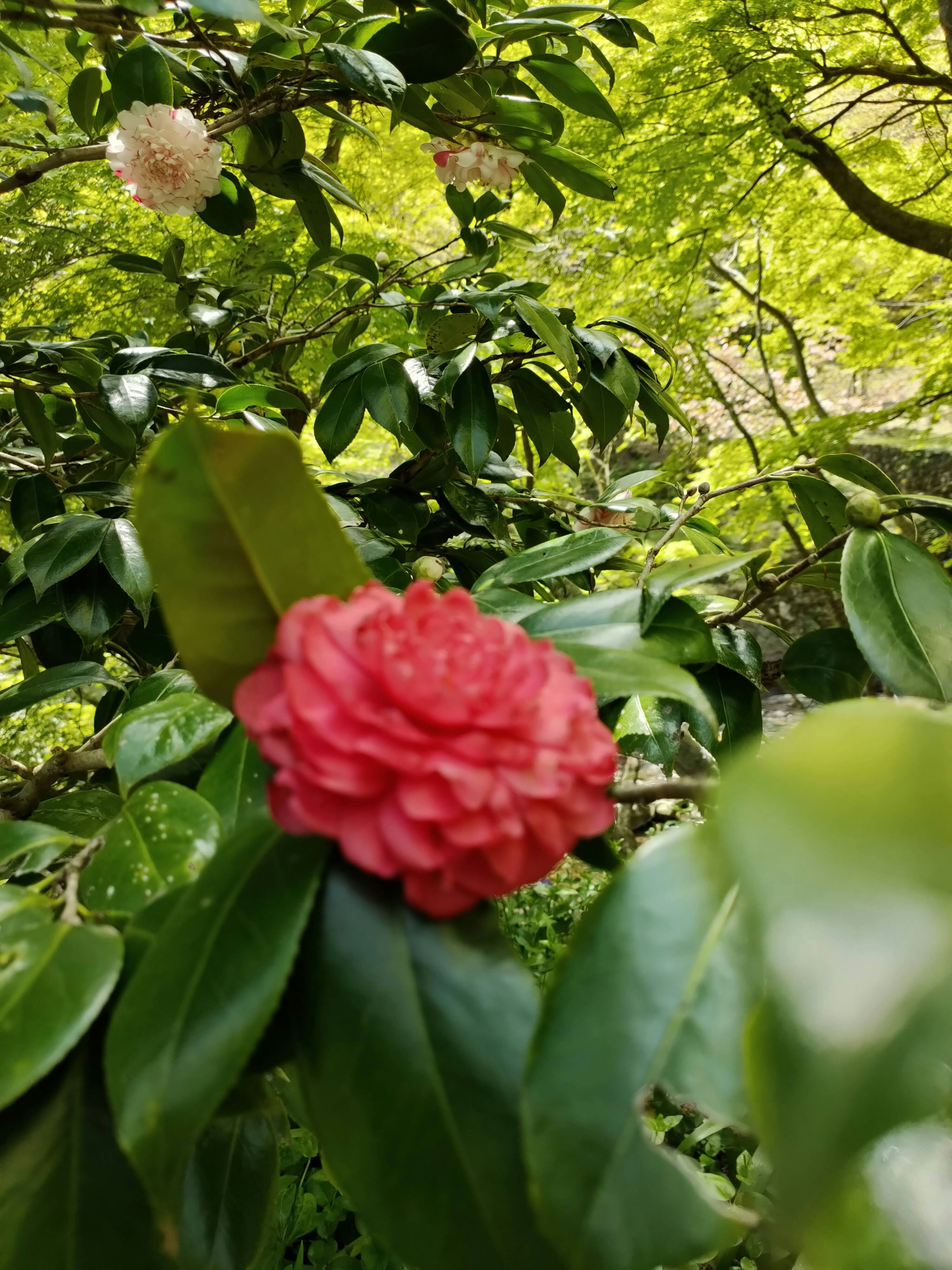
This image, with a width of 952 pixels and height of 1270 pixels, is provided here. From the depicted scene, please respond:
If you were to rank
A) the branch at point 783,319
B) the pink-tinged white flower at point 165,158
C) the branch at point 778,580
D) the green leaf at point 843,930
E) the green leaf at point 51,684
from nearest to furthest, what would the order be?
the green leaf at point 843,930
the branch at point 778,580
the green leaf at point 51,684
the pink-tinged white flower at point 165,158
the branch at point 783,319

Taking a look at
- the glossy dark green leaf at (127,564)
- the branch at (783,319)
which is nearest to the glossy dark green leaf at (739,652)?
the glossy dark green leaf at (127,564)

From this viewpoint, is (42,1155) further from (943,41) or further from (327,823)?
(943,41)

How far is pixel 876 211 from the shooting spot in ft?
7.85

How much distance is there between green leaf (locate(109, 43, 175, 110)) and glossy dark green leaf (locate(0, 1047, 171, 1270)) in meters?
0.95

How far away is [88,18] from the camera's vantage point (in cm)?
61

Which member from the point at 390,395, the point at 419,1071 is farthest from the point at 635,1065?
the point at 390,395

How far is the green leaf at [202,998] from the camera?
20 centimetres

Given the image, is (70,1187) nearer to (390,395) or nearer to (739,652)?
(739,652)

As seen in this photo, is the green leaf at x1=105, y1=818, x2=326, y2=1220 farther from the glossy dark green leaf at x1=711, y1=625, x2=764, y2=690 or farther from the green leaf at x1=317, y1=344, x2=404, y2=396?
the green leaf at x1=317, y1=344, x2=404, y2=396

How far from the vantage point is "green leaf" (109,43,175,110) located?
78cm

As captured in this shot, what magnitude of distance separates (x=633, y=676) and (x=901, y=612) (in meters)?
0.20

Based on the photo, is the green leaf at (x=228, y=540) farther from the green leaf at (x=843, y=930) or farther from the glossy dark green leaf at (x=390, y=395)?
the glossy dark green leaf at (x=390, y=395)

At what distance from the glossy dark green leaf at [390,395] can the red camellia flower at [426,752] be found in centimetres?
65

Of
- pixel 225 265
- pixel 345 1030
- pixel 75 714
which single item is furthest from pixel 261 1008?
pixel 75 714
